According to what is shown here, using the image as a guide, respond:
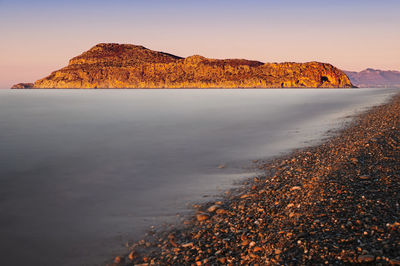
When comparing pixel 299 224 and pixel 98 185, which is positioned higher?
pixel 299 224

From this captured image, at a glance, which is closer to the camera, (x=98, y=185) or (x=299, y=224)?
(x=299, y=224)

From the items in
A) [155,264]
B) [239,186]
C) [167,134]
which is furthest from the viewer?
[167,134]

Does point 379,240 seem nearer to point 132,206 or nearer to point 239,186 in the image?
point 239,186

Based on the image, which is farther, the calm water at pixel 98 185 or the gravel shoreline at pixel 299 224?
the calm water at pixel 98 185

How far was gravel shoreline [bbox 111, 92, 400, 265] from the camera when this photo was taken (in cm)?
449

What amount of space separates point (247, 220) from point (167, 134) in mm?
16239

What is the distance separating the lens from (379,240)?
449 centimetres

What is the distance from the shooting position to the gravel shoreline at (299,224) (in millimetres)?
4488

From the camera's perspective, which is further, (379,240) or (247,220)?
(247,220)

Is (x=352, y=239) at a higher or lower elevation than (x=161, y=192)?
higher

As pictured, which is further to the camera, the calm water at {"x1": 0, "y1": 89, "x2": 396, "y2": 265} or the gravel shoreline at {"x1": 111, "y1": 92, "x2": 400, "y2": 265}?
the calm water at {"x1": 0, "y1": 89, "x2": 396, "y2": 265}

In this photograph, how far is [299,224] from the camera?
5.45m

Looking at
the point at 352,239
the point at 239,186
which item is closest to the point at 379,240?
the point at 352,239

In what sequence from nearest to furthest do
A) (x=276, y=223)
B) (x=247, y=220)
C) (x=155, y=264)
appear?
(x=155, y=264) < (x=276, y=223) < (x=247, y=220)
